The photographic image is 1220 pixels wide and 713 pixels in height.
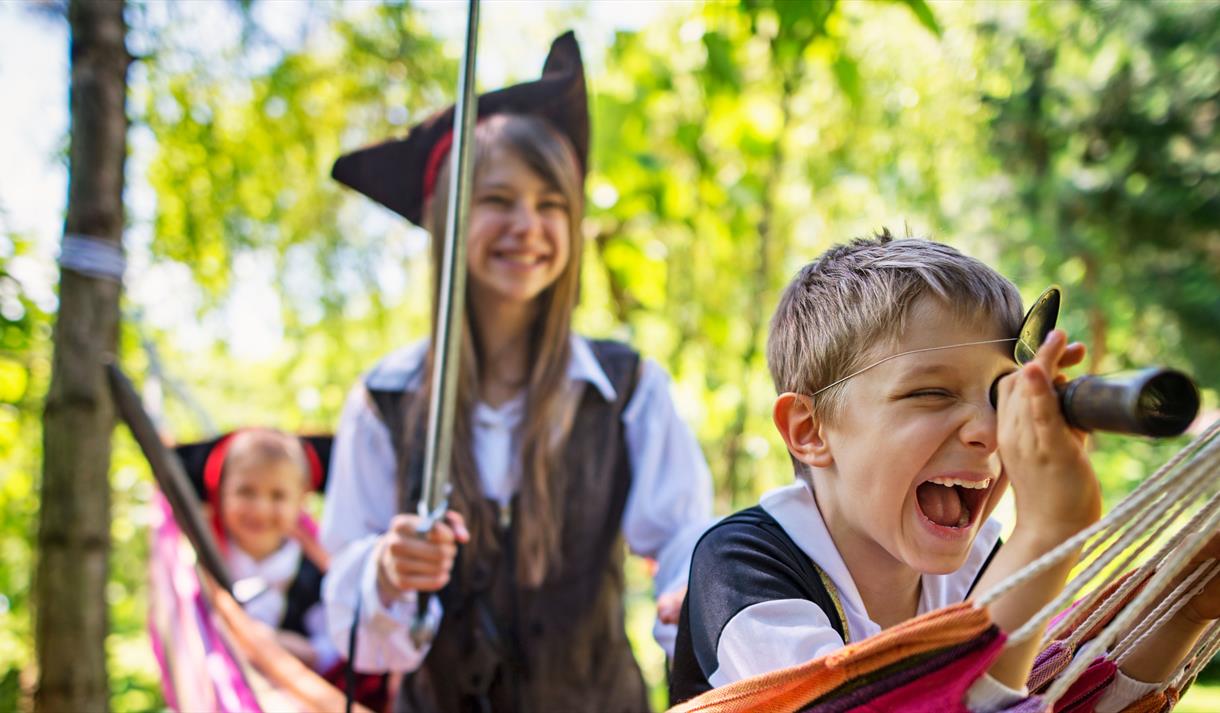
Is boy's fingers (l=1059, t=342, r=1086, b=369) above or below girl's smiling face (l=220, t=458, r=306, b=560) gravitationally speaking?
above

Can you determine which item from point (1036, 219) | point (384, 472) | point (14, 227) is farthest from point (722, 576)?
point (1036, 219)

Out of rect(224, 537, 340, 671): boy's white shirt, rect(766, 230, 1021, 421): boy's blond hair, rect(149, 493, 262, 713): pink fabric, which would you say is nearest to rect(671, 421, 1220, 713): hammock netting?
rect(766, 230, 1021, 421): boy's blond hair

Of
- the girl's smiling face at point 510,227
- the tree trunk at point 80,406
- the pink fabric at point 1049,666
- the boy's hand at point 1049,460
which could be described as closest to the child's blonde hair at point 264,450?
the tree trunk at point 80,406

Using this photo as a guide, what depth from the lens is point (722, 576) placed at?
94 centimetres

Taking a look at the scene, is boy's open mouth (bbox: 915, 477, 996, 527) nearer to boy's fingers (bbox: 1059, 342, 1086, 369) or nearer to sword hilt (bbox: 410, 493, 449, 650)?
boy's fingers (bbox: 1059, 342, 1086, 369)

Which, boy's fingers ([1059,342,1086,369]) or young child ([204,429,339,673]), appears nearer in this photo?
boy's fingers ([1059,342,1086,369])

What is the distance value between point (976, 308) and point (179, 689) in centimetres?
165

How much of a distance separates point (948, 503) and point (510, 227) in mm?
965

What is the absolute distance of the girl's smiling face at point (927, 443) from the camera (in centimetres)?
85

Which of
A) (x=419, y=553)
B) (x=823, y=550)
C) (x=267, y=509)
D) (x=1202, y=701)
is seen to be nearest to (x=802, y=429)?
(x=823, y=550)

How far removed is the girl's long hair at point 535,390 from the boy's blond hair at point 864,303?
669mm

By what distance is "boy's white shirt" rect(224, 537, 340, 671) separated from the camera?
2570 millimetres

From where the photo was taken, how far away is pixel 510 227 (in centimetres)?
168

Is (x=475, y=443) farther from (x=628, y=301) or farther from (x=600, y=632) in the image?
(x=628, y=301)
